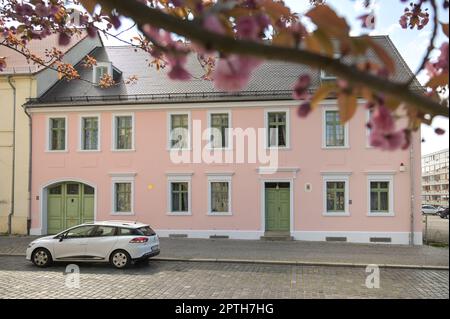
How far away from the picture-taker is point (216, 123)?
23.3 meters

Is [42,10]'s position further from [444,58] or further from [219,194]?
[219,194]

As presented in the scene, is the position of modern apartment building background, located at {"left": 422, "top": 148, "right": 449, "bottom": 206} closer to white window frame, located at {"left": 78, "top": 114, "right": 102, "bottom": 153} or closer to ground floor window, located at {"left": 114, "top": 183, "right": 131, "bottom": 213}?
ground floor window, located at {"left": 114, "top": 183, "right": 131, "bottom": 213}

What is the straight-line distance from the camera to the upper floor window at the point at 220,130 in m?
23.1

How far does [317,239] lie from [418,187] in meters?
5.22

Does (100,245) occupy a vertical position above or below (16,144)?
below

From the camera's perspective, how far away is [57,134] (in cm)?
2458

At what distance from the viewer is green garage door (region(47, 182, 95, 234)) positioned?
79.6 ft

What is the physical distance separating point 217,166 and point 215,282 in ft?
37.3

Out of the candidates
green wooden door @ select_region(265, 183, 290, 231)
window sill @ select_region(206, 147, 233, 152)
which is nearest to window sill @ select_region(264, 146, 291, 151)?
green wooden door @ select_region(265, 183, 290, 231)

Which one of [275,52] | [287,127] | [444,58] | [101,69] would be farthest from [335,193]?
[275,52]

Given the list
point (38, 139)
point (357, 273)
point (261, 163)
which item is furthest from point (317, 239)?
point (38, 139)

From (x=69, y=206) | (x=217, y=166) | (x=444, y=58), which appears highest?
(x=217, y=166)

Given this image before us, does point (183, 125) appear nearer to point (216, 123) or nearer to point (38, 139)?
point (216, 123)

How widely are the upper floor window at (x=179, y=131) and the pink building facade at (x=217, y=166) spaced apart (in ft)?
0.18
